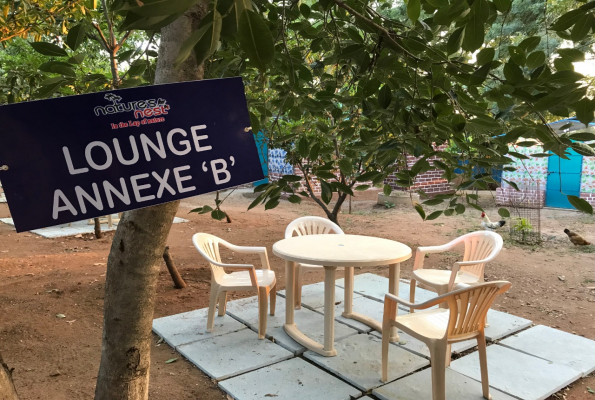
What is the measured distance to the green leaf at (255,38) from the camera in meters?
0.59

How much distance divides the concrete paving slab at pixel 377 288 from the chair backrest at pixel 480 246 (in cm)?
60

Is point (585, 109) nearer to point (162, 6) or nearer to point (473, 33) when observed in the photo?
point (473, 33)

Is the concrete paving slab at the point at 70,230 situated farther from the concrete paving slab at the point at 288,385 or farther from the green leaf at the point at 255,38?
the green leaf at the point at 255,38

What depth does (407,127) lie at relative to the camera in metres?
1.27

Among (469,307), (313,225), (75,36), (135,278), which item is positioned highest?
(75,36)

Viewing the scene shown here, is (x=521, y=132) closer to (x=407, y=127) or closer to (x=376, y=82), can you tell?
(x=407, y=127)

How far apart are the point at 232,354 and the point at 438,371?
1.50 meters

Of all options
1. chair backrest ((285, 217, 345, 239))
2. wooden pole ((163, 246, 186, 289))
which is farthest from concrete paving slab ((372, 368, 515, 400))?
wooden pole ((163, 246, 186, 289))

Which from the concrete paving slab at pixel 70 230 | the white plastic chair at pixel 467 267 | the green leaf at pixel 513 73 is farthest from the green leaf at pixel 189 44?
the concrete paving slab at pixel 70 230

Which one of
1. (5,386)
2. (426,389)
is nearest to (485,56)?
(5,386)

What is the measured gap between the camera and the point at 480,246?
4.11m

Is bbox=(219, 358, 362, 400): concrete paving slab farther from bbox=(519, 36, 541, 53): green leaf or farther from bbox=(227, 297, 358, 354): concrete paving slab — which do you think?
bbox=(519, 36, 541, 53): green leaf

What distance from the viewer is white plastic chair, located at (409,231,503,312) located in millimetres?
3670

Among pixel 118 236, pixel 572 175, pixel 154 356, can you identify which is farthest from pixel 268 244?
pixel 572 175
